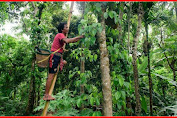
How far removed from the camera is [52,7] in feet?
21.2

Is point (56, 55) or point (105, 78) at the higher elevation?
point (56, 55)

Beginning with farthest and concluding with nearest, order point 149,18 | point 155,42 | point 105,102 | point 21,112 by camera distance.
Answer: point 21,112
point 155,42
point 149,18
point 105,102

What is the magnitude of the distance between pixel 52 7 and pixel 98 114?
19.0ft

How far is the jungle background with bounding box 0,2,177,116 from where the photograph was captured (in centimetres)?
212

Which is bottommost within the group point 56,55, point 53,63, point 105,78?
point 105,78

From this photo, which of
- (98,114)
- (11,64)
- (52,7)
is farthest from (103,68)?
(11,64)

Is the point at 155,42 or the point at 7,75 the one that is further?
the point at 7,75

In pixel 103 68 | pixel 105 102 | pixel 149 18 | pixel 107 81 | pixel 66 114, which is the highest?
pixel 149 18

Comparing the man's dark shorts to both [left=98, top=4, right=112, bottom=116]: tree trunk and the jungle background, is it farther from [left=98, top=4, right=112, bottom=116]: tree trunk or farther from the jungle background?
[left=98, top=4, right=112, bottom=116]: tree trunk

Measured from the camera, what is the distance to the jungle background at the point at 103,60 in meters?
2.12

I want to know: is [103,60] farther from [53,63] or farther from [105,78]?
[53,63]

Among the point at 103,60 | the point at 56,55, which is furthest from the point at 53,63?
the point at 103,60

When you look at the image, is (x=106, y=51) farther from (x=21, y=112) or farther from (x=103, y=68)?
(x=21, y=112)

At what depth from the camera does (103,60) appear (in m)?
2.09
